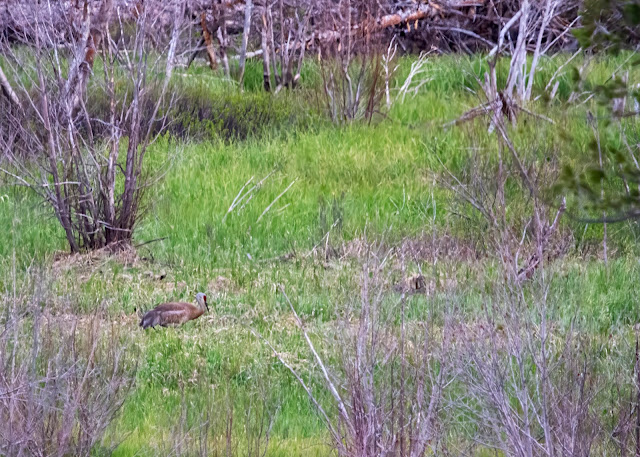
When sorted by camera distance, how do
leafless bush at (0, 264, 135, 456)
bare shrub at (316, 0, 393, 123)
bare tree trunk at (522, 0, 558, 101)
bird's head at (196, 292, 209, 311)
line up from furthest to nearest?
bare shrub at (316, 0, 393, 123) → bare tree trunk at (522, 0, 558, 101) → bird's head at (196, 292, 209, 311) → leafless bush at (0, 264, 135, 456)

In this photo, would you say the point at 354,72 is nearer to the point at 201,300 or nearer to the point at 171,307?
the point at 201,300

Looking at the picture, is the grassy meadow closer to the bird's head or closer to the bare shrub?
the bird's head

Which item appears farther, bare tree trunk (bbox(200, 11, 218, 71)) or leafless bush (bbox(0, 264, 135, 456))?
bare tree trunk (bbox(200, 11, 218, 71))

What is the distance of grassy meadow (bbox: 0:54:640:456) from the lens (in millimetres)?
5047

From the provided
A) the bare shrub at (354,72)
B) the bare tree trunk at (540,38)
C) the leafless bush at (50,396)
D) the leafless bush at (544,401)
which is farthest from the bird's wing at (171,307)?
the bare shrub at (354,72)

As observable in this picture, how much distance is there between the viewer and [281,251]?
8617 mm

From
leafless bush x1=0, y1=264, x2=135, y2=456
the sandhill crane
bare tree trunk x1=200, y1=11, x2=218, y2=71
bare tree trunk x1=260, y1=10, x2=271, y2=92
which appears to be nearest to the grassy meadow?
the sandhill crane

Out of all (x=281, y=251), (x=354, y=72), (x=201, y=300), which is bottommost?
(x=281, y=251)

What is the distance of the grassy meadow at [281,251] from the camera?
5.05 meters

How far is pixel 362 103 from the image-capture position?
521 inches

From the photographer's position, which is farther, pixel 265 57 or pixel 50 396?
pixel 265 57

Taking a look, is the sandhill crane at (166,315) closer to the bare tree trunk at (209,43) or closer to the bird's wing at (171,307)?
the bird's wing at (171,307)

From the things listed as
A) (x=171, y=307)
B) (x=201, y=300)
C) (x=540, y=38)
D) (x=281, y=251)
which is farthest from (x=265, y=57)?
(x=171, y=307)

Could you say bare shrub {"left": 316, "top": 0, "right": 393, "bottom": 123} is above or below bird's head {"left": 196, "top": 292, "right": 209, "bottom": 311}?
above
